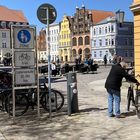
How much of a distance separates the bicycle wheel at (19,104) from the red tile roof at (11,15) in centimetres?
11386

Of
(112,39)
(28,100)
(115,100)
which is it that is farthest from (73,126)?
(112,39)

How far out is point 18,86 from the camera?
11.7 metres

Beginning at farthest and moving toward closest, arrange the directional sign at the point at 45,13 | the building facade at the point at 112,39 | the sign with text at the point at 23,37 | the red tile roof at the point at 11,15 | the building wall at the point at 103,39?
the red tile roof at the point at 11,15 → the building wall at the point at 103,39 → the building facade at the point at 112,39 → the directional sign at the point at 45,13 → the sign with text at the point at 23,37

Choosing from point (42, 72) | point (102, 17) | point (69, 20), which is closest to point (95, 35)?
point (102, 17)

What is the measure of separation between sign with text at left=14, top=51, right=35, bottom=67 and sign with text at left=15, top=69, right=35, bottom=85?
174 mm

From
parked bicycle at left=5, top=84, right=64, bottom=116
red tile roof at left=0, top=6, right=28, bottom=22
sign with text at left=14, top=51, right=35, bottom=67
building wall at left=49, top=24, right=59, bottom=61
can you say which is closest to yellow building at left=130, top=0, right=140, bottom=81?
parked bicycle at left=5, top=84, right=64, bottom=116

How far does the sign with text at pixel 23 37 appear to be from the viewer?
1141cm

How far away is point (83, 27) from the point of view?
370 feet

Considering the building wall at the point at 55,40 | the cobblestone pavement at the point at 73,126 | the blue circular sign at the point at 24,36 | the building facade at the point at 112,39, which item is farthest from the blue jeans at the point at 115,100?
the building wall at the point at 55,40

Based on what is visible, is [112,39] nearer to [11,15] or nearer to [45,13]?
[11,15]

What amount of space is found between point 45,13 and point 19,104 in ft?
8.69

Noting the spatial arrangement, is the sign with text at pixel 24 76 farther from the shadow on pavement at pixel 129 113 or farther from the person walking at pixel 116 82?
the shadow on pavement at pixel 129 113

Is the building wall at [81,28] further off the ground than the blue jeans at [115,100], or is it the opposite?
the building wall at [81,28]

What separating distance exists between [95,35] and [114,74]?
314 feet
